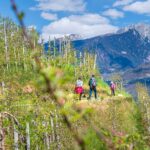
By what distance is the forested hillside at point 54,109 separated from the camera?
7.91 ft

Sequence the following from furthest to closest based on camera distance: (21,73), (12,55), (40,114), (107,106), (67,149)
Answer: (12,55) < (21,73) < (107,106) < (67,149) < (40,114)

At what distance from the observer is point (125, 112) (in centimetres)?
7894

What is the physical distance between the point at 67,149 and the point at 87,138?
41.6 meters

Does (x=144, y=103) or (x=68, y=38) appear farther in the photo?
(x=68, y=38)

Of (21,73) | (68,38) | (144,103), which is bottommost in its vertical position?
(144,103)

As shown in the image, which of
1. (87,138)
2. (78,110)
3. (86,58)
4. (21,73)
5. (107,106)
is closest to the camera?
(87,138)

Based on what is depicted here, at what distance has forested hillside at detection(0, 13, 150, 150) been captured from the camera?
2.41 meters

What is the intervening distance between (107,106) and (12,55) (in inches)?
1710

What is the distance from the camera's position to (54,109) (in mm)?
2938

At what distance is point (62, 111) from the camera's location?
2.46m

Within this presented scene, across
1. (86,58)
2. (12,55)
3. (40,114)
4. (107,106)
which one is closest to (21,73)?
(12,55)

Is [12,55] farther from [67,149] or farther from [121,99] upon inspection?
[67,149]

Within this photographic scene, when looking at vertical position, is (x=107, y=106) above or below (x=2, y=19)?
below

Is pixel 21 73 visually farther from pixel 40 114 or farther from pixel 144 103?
pixel 40 114
